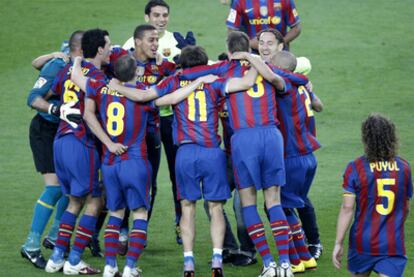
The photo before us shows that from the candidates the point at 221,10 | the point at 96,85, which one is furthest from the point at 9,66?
the point at 96,85

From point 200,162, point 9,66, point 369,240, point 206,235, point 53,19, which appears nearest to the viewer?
point 369,240

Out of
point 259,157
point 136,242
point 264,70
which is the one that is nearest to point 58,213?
point 136,242

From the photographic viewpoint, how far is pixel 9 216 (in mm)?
11711

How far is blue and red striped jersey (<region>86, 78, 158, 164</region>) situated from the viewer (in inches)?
371

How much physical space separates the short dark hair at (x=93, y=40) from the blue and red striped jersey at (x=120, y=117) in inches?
16.1

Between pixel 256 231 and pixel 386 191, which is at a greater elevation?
pixel 386 191

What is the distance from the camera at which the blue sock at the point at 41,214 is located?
993 cm

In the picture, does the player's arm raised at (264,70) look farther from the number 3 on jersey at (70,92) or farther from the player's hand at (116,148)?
the number 3 on jersey at (70,92)

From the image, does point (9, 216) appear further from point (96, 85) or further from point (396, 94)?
point (396, 94)

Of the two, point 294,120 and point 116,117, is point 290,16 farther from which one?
point 116,117

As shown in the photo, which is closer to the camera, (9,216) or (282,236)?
(282,236)

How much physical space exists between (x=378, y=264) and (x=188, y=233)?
2101 mm

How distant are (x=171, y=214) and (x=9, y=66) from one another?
796 cm

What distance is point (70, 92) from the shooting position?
384 inches
